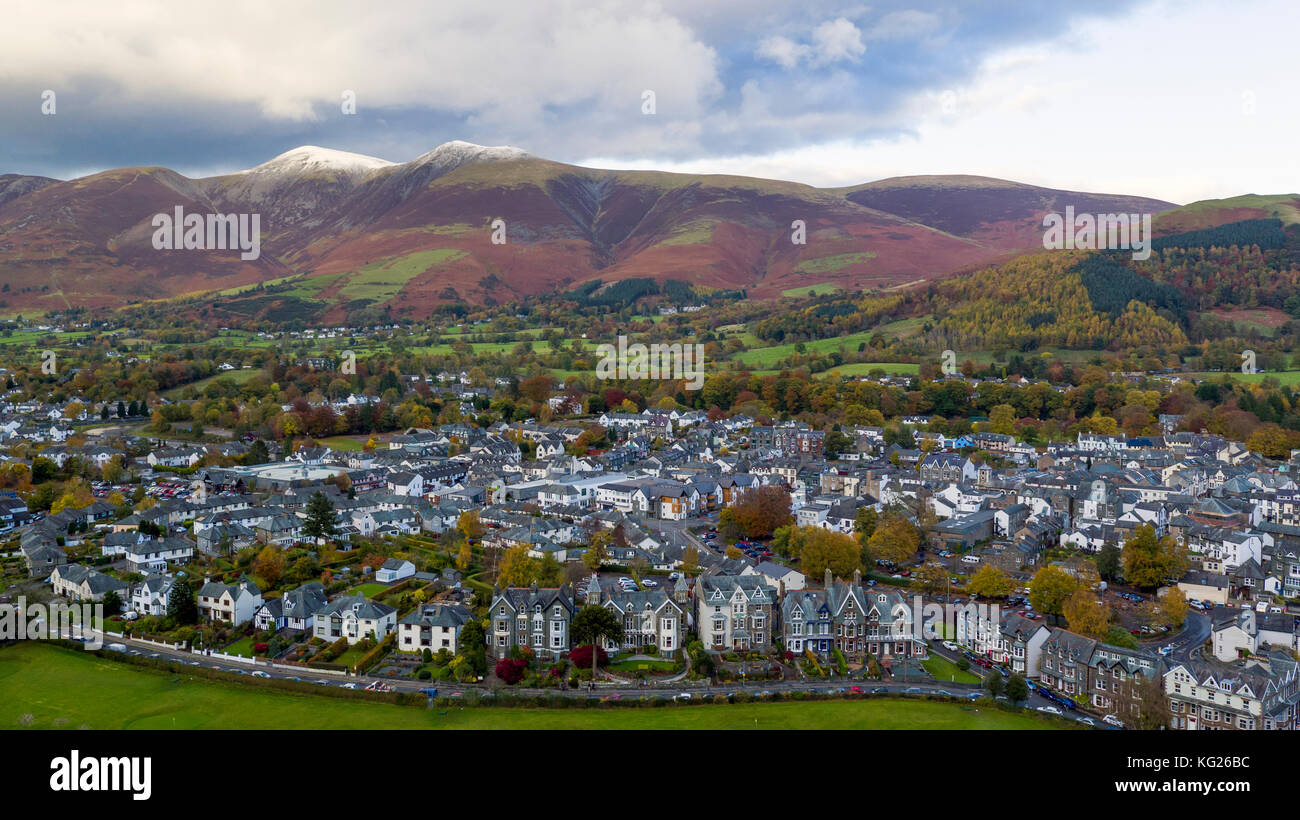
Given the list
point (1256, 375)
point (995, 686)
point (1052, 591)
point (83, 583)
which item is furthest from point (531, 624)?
point (1256, 375)

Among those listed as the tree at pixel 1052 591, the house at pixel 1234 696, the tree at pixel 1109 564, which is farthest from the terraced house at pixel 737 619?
the tree at pixel 1109 564

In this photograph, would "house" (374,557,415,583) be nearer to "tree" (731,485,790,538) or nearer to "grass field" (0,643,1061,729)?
"grass field" (0,643,1061,729)

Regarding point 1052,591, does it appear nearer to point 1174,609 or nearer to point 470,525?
point 1174,609

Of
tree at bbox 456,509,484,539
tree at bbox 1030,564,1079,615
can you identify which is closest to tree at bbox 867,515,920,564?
tree at bbox 1030,564,1079,615

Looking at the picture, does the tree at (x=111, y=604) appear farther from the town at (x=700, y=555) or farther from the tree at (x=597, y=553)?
the tree at (x=597, y=553)

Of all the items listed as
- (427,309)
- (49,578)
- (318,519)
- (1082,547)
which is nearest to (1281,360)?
(1082,547)
